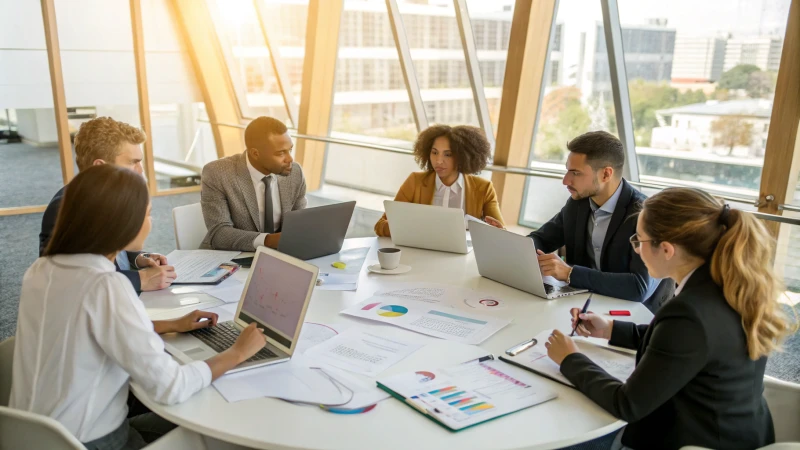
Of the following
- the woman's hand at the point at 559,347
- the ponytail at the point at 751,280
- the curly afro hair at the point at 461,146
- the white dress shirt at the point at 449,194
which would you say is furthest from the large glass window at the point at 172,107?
the ponytail at the point at 751,280

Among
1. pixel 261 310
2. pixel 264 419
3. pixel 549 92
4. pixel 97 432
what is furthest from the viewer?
pixel 549 92

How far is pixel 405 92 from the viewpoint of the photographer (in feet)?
20.7

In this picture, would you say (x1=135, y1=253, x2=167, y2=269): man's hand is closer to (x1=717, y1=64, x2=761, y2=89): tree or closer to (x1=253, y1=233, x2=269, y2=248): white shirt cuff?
(x1=253, y1=233, x2=269, y2=248): white shirt cuff

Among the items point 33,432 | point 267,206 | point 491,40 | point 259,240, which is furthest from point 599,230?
point 491,40

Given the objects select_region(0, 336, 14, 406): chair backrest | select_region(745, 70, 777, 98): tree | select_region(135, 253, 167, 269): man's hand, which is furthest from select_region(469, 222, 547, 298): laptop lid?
select_region(745, 70, 777, 98): tree

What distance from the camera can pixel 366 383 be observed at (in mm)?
1693

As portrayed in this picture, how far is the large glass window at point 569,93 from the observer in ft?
15.9

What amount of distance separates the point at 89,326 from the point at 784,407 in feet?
6.06

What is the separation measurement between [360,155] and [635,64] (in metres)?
3.13

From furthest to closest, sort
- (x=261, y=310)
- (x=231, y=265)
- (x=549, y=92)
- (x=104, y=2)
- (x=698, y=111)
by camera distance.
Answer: (x=104, y=2), (x=549, y=92), (x=698, y=111), (x=231, y=265), (x=261, y=310)

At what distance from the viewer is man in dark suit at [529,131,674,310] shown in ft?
8.02

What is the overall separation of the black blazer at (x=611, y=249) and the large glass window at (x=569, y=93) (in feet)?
5.33

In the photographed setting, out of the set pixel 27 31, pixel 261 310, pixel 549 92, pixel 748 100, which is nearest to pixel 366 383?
pixel 261 310

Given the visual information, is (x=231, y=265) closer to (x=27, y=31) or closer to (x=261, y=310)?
(x=261, y=310)
